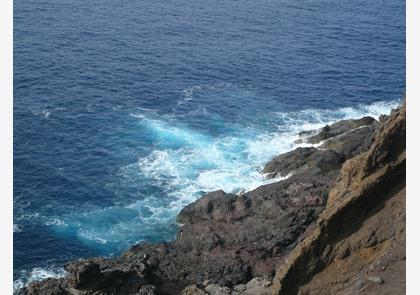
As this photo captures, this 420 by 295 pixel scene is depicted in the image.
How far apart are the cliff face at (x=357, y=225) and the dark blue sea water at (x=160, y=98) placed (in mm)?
40784

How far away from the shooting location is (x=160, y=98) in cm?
12269

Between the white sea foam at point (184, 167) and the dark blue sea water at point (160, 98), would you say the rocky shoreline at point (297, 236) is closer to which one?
the white sea foam at point (184, 167)

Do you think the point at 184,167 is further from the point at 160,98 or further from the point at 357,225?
the point at 357,225

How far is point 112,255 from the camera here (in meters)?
79.4

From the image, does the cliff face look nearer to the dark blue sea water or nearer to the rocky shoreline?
the rocky shoreline

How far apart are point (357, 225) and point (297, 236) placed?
2964cm

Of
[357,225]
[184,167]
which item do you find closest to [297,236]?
[357,225]

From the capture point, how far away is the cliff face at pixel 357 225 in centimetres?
4300

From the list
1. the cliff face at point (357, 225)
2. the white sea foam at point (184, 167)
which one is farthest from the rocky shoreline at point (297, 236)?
the white sea foam at point (184, 167)

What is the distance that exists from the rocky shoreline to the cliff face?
7cm

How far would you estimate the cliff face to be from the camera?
43.0 meters

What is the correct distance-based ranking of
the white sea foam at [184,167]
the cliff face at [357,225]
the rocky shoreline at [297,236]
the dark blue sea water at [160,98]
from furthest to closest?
1. the dark blue sea water at [160,98]
2. the white sea foam at [184,167]
3. the rocky shoreline at [297,236]
4. the cliff face at [357,225]

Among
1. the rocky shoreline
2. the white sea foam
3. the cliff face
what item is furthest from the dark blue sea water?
the cliff face
